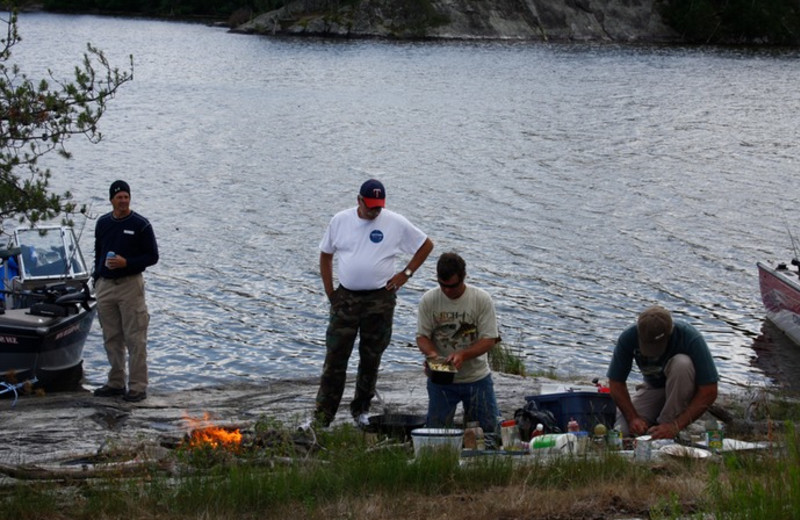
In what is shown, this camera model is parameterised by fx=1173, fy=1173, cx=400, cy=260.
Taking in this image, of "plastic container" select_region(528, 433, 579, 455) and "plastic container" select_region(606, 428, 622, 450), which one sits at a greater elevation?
"plastic container" select_region(528, 433, 579, 455)

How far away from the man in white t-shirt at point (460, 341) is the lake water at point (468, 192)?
6470 millimetres

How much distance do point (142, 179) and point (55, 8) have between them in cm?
10425

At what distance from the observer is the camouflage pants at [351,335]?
9445 millimetres

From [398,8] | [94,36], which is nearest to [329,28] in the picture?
[398,8]

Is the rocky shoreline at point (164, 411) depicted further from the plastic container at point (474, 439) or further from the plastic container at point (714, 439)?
the plastic container at point (714, 439)

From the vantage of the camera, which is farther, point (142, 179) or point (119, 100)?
point (119, 100)

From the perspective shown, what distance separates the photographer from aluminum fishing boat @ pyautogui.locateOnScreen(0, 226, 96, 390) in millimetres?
12195

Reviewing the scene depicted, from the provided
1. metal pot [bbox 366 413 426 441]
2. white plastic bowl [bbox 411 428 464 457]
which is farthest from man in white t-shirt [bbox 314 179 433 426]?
white plastic bowl [bbox 411 428 464 457]

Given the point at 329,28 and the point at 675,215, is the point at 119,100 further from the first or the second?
the point at 329,28

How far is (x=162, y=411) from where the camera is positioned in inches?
448

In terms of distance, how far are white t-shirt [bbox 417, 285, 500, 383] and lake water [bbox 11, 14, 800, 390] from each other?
6575 mm

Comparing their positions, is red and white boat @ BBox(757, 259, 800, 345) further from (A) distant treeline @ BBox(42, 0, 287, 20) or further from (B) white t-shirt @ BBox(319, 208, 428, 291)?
(A) distant treeline @ BBox(42, 0, 287, 20)

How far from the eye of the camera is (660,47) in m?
93.0

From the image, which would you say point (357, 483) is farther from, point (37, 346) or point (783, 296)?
point (783, 296)
